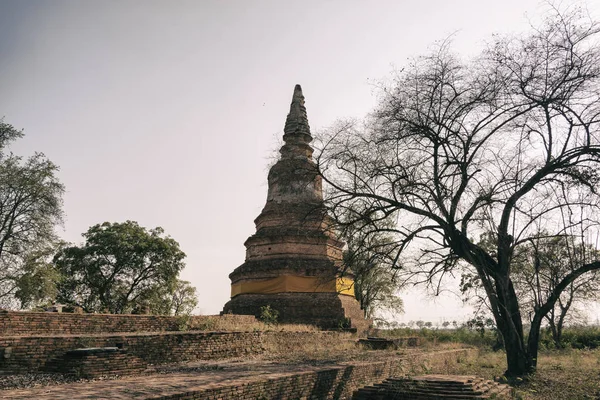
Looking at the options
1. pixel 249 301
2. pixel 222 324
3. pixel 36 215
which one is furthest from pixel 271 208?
pixel 36 215

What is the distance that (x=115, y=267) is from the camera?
26578mm

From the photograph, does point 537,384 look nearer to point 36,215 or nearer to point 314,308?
point 314,308

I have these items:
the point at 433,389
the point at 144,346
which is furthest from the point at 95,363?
the point at 433,389

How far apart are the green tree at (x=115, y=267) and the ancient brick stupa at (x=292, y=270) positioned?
7241 mm

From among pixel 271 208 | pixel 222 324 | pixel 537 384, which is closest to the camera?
pixel 537 384

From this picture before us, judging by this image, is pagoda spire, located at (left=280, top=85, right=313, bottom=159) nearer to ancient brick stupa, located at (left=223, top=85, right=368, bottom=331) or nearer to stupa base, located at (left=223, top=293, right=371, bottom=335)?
ancient brick stupa, located at (left=223, top=85, right=368, bottom=331)

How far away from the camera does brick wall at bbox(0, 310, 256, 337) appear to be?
33.1ft

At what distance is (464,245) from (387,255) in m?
1.99

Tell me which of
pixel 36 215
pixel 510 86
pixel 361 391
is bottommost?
pixel 361 391

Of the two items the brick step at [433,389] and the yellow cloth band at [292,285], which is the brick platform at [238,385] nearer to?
the brick step at [433,389]

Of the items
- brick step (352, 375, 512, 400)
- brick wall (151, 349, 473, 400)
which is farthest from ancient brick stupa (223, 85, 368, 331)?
brick step (352, 375, 512, 400)

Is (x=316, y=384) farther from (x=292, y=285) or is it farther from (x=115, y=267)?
(x=115, y=267)

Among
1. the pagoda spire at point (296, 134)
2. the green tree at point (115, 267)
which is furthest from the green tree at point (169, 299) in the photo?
the pagoda spire at point (296, 134)

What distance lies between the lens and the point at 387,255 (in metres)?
12.0
